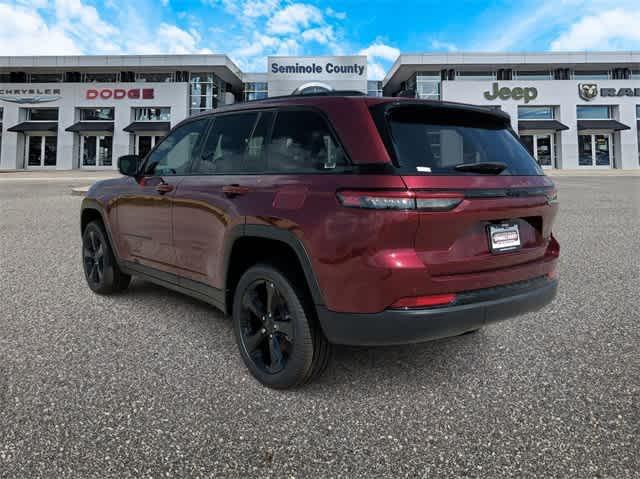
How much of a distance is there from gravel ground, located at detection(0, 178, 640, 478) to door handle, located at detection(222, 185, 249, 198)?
3.68 feet

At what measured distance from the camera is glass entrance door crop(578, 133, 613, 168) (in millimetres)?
40156

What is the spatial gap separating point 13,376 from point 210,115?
7.16 ft

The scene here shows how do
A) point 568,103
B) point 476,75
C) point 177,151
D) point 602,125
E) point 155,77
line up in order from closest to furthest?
point 177,151
point 602,125
point 568,103
point 155,77
point 476,75

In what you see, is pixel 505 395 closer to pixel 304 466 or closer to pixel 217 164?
pixel 304 466

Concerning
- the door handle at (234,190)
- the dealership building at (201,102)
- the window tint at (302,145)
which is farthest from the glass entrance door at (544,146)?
the door handle at (234,190)

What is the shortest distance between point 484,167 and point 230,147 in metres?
1.66

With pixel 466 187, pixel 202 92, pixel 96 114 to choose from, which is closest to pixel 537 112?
pixel 202 92

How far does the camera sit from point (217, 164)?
306 cm

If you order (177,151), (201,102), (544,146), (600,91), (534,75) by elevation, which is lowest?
(177,151)

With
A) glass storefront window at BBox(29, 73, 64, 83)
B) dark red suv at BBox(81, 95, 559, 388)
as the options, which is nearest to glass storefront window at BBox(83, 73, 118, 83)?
glass storefront window at BBox(29, 73, 64, 83)

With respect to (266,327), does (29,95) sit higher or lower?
higher

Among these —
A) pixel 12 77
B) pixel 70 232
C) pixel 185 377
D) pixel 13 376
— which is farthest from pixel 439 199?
pixel 12 77

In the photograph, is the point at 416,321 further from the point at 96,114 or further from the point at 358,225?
the point at 96,114

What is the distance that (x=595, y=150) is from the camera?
132 ft
